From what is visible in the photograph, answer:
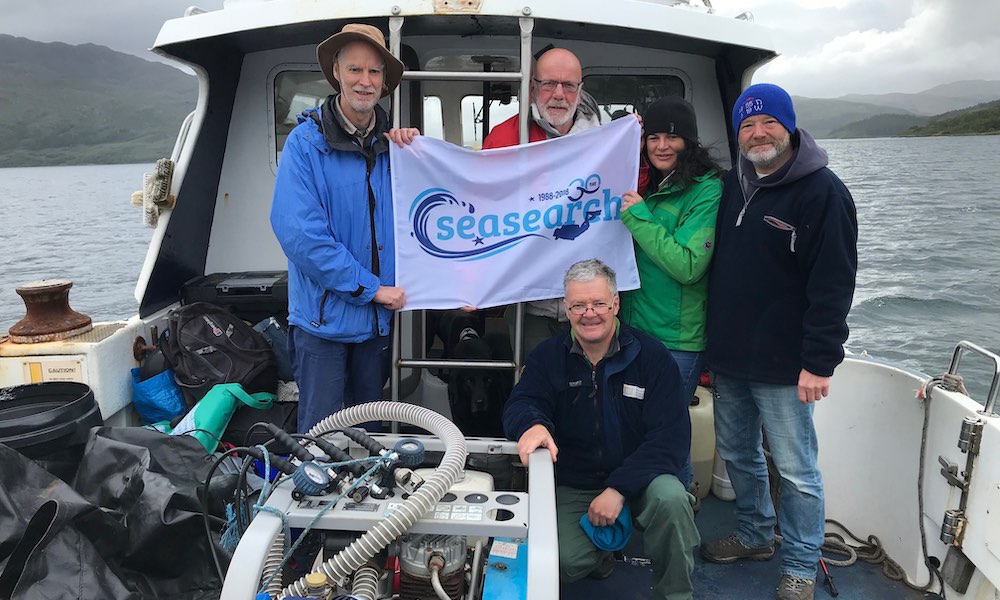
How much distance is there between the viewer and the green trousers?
8.55ft

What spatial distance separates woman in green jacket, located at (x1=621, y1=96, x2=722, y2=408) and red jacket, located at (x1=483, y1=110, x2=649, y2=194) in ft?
0.59

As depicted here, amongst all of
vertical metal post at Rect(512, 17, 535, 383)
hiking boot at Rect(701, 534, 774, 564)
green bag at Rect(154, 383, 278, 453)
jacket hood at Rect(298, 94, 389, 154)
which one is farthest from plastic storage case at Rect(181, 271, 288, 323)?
hiking boot at Rect(701, 534, 774, 564)

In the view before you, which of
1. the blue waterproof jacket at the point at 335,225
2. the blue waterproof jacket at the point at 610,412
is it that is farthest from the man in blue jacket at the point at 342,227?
the blue waterproof jacket at the point at 610,412

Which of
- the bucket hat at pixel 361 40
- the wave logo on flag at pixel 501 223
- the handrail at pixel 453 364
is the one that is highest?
the bucket hat at pixel 361 40

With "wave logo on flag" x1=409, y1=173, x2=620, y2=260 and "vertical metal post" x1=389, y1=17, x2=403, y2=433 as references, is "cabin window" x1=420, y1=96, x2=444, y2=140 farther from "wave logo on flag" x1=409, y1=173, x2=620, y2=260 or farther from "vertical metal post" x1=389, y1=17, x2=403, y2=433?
"wave logo on flag" x1=409, y1=173, x2=620, y2=260

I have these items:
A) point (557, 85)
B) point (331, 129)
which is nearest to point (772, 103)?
point (557, 85)

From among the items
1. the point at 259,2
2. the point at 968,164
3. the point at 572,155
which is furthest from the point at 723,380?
the point at 968,164

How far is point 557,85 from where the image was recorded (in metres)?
3.17

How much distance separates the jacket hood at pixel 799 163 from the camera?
2629 millimetres

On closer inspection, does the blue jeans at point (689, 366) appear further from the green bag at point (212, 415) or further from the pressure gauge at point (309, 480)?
the green bag at point (212, 415)

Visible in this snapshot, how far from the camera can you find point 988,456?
9.00 feet

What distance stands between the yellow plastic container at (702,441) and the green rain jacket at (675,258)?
815mm

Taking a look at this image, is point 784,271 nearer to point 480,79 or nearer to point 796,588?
point 796,588

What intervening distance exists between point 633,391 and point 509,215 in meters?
1.14
